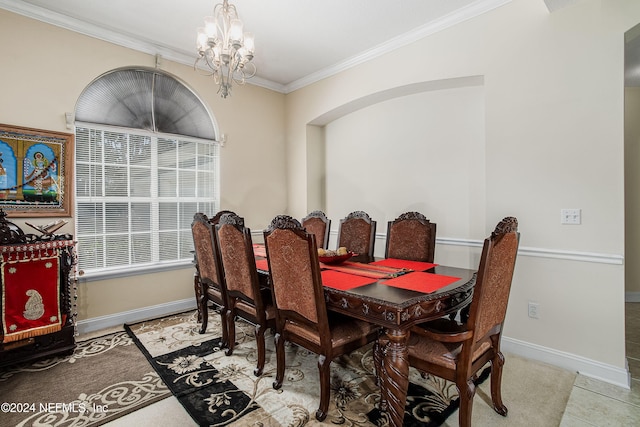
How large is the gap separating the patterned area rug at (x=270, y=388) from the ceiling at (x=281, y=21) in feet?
9.88

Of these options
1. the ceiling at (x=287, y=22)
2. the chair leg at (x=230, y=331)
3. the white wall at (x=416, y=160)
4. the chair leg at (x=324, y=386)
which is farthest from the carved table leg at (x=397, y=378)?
the ceiling at (x=287, y=22)

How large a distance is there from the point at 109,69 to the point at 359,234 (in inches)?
121

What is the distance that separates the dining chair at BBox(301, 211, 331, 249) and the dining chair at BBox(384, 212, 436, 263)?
730 mm

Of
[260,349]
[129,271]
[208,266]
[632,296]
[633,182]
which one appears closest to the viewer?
[260,349]

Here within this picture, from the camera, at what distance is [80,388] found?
2.15 meters

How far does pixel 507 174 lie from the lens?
2.69m

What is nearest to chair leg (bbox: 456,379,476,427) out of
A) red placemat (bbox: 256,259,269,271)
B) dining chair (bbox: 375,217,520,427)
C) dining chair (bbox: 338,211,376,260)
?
dining chair (bbox: 375,217,520,427)

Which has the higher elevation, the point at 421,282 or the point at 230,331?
the point at 421,282

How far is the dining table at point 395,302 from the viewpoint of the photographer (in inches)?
61.0

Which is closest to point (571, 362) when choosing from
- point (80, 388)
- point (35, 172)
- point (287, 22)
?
point (80, 388)

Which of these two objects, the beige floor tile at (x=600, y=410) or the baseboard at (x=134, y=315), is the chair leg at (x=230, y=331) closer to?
the baseboard at (x=134, y=315)

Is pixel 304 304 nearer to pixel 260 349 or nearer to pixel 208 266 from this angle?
pixel 260 349

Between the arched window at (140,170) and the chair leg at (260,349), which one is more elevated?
the arched window at (140,170)

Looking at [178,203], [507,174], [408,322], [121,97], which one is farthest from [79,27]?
[507,174]
